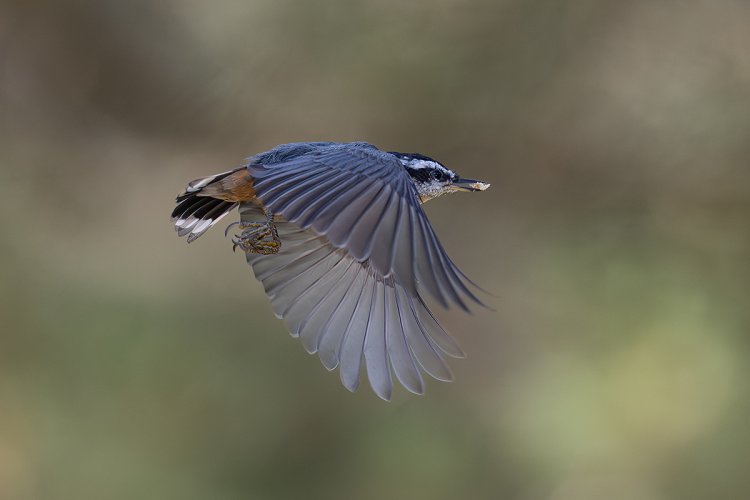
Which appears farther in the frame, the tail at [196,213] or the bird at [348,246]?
the tail at [196,213]

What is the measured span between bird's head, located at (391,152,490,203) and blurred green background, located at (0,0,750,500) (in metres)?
2.25

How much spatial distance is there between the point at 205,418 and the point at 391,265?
307 centimetres

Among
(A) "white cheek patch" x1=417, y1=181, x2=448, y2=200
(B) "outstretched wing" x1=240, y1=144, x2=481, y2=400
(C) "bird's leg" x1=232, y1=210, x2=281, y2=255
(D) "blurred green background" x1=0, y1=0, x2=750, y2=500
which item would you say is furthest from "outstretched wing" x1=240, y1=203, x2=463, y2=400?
(D) "blurred green background" x1=0, y1=0, x2=750, y2=500

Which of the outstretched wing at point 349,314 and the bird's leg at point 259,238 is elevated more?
the bird's leg at point 259,238

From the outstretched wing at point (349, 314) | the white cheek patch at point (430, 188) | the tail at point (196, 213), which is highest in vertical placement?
the tail at point (196, 213)

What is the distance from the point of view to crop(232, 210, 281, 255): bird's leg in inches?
98.2

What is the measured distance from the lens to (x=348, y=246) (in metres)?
1.89

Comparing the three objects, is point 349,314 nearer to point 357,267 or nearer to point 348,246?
point 357,267

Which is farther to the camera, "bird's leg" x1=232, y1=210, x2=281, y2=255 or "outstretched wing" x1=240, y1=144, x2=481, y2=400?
"bird's leg" x1=232, y1=210, x2=281, y2=255

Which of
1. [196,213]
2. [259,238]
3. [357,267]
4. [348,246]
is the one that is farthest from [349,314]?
[348,246]

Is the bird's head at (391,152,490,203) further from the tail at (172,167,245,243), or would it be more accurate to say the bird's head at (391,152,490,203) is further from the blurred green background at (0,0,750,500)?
the blurred green background at (0,0,750,500)

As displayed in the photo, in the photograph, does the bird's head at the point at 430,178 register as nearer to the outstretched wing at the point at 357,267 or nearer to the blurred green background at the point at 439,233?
the outstretched wing at the point at 357,267

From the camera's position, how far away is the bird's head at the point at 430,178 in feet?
8.65

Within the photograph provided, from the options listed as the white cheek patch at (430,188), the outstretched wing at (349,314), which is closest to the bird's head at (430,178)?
the white cheek patch at (430,188)
